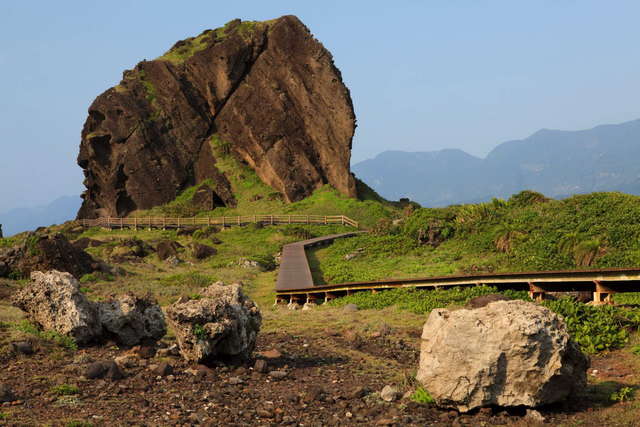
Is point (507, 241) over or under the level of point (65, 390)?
over

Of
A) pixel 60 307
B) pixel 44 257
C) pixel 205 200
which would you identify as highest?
pixel 205 200

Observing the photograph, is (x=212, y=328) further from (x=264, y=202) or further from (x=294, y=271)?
(x=264, y=202)

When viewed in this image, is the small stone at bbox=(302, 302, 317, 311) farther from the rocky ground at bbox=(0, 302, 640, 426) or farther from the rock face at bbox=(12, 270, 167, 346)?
the rock face at bbox=(12, 270, 167, 346)

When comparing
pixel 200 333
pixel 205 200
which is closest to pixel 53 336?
pixel 200 333

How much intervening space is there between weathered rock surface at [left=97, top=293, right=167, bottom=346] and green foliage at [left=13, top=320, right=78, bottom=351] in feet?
2.82

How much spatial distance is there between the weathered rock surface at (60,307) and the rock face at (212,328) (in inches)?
108

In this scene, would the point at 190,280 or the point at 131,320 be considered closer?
the point at 131,320

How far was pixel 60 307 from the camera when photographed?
1391 centimetres

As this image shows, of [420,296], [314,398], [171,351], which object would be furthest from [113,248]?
[314,398]

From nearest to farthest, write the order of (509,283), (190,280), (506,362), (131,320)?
(506,362) < (131,320) < (509,283) < (190,280)

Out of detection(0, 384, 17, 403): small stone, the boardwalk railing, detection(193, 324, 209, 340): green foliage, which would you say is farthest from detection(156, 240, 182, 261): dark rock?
detection(0, 384, 17, 403): small stone

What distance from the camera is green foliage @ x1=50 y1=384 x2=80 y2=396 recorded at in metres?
9.98

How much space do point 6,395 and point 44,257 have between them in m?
20.1

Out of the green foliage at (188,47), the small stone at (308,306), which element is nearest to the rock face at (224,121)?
the green foliage at (188,47)
